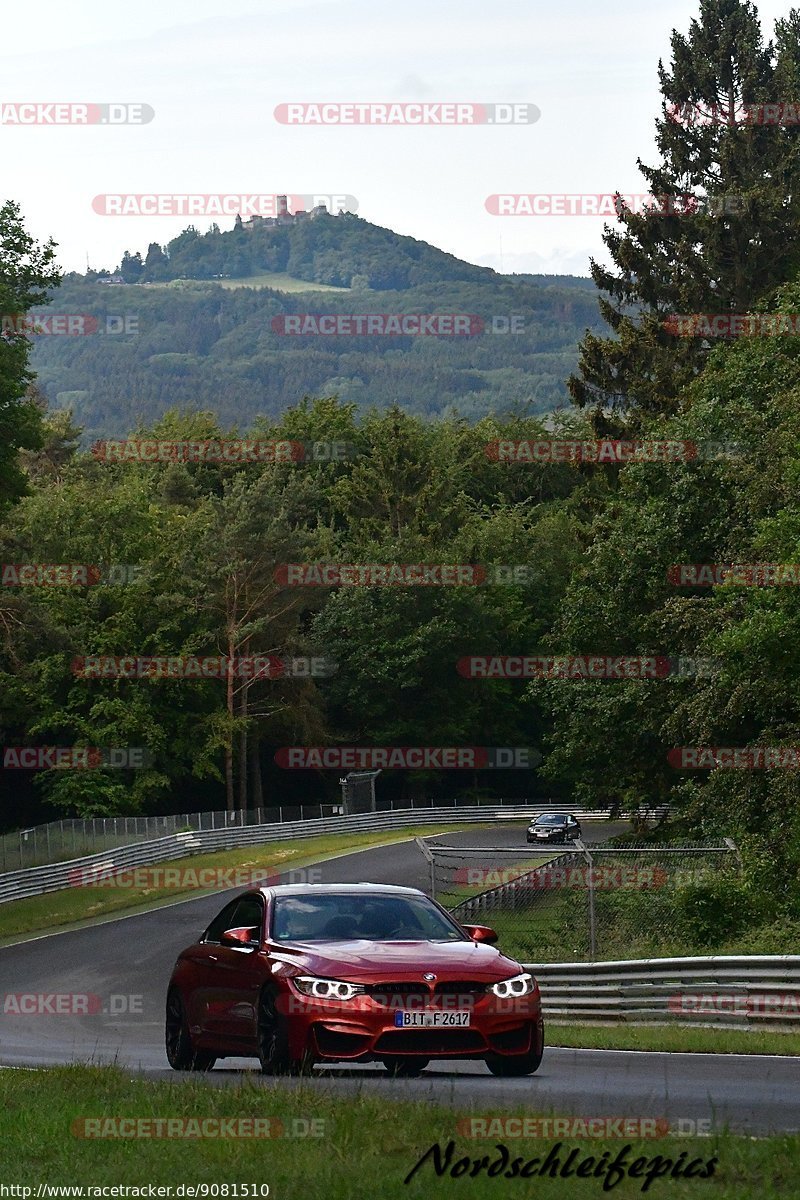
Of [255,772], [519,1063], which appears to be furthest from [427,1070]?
[255,772]

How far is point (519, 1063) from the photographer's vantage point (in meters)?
12.4

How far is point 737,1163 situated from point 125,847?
1973 inches

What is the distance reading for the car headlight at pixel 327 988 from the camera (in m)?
11.8

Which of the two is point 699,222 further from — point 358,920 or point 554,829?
point 358,920

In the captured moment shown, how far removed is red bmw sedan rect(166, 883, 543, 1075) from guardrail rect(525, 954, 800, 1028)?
15.9 ft

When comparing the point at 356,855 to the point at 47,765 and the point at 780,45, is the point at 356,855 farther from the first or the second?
the point at 780,45

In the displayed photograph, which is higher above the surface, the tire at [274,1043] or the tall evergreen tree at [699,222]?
the tall evergreen tree at [699,222]

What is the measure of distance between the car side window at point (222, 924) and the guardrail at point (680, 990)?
18.6ft

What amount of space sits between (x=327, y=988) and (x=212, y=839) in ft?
177

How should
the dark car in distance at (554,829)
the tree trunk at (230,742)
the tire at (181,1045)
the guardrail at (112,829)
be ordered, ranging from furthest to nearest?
the tree trunk at (230,742)
the dark car in distance at (554,829)
the guardrail at (112,829)
the tire at (181,1045)

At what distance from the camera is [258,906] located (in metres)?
13.6

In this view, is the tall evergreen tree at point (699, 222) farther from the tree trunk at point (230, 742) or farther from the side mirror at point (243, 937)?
the side mirror at point (243, 937)

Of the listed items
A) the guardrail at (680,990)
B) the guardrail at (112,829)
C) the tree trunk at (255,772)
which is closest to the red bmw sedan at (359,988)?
the guardrail at (680,990)

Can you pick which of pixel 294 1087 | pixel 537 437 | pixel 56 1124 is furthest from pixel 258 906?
pixel 537 437
